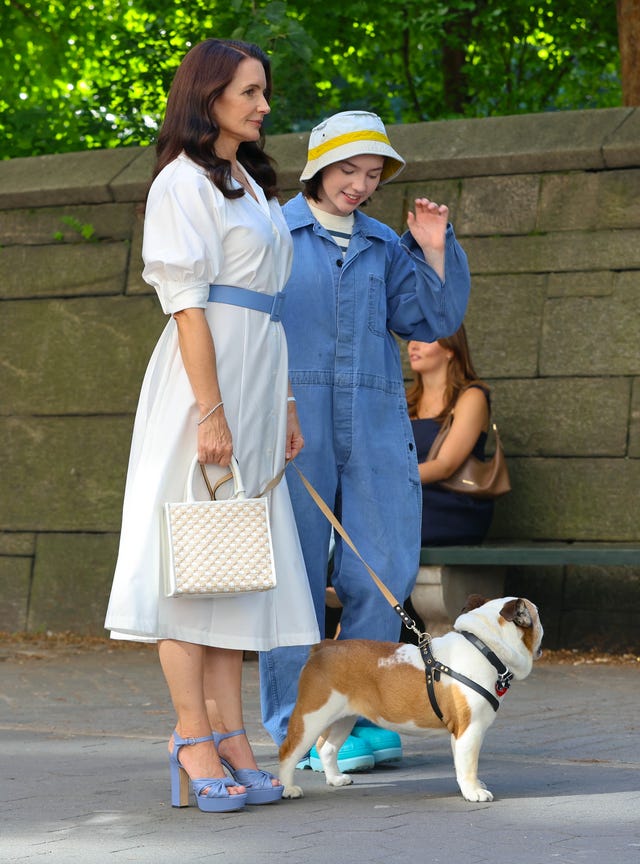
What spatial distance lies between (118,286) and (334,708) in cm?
468

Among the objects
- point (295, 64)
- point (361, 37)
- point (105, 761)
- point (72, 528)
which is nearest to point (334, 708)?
point (105, 761)

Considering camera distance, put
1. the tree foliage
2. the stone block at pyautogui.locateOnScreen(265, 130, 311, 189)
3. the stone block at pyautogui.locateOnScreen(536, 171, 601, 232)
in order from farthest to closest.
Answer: the tree foliage → the stone block at pyautogui.locateOnScreen(265, 130, 311, 189) → the stone block at pyautogui.locateOnScreen(536, 171, 601, 232)

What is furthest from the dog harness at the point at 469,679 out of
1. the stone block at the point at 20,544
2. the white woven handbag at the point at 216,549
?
the stone block at the point at 20,544

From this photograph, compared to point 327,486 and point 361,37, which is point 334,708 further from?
point 361,37

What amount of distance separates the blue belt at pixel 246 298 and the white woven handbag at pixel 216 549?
56cm

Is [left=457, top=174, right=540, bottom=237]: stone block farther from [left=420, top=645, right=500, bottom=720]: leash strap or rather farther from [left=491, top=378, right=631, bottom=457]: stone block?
[left=420, top=645, right=500, bottom=720]: leash strap

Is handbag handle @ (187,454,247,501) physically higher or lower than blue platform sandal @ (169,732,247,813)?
higher

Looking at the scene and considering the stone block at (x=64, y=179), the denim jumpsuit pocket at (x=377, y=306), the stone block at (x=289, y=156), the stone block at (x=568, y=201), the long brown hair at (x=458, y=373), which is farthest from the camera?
the stone block at (x=64, y=179)

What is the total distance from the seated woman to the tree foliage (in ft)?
8.73

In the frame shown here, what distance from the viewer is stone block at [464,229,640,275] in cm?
736

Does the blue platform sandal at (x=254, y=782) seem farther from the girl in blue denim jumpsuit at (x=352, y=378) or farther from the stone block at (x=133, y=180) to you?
the stone block at (x=133, y=180)

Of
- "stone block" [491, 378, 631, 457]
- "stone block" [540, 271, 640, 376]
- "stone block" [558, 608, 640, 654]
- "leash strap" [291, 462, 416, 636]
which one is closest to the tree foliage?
"stone block" [540, 271, 640, 376]

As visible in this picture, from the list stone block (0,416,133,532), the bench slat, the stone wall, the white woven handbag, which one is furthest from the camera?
stone block (0,416,133,532)

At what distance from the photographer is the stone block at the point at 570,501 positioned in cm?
725
